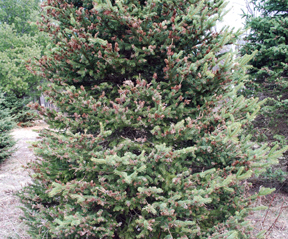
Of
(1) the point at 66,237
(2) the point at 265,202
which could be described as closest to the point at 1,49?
(1) the point at 66,237

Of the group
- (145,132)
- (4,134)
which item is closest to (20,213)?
(145,132)

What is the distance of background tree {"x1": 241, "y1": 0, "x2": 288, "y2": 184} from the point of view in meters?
4.91

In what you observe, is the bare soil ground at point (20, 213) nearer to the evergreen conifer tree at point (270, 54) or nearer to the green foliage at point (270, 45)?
the evergreen conifer tree at point (270, 54)

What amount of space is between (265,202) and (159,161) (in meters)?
4.44

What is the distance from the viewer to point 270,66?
5.52m

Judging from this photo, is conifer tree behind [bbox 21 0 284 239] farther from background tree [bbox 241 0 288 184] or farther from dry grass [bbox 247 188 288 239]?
background tree [bbox 241 0 288 184]

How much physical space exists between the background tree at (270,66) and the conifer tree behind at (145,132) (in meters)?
3.24

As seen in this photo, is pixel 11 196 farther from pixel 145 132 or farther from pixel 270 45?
pixel 270 45

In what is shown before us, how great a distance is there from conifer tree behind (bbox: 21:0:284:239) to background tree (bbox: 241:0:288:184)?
3242 mm

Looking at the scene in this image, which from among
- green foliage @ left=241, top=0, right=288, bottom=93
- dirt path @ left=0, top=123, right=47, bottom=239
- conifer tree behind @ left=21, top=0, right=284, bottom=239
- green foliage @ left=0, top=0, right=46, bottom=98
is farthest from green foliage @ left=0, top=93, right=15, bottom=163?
green foliage @ left=241, top=0, right=288, bottom=93

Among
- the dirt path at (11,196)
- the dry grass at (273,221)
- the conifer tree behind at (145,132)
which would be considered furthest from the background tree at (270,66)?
the dirt path at (11,196)

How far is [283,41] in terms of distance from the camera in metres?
5.07

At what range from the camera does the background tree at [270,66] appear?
4.91 meters

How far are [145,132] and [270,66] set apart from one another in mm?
4892
